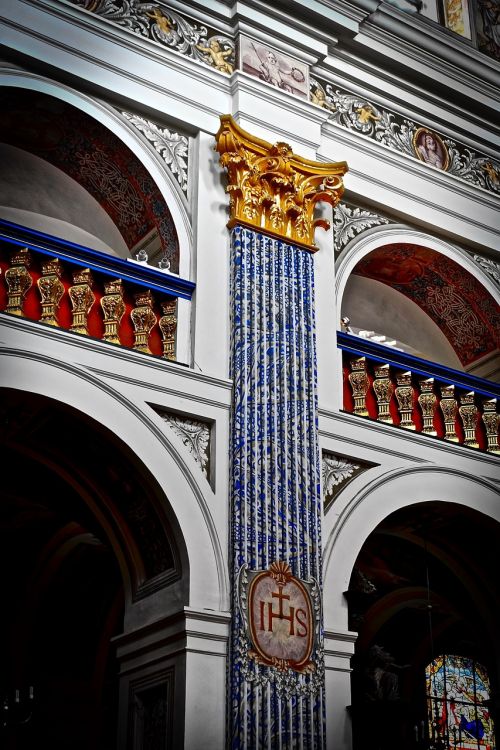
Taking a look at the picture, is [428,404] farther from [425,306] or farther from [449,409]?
[425,306]

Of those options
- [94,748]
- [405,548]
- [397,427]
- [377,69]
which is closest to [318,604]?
[397,427]

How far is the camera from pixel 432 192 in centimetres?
1123

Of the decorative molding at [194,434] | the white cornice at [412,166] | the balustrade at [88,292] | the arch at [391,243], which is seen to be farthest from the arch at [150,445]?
the white cornice at [412,166]

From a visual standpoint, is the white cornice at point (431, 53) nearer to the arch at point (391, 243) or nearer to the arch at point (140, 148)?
the arch at point (391, 243)

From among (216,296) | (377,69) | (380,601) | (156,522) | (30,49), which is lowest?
(156,522)

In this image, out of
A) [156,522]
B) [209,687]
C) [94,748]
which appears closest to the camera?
[209,687]

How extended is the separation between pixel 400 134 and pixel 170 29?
2714mm

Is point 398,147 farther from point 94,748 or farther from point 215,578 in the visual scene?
point 94,748

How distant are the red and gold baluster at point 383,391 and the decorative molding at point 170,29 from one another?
3.07 m

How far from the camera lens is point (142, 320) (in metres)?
8.63

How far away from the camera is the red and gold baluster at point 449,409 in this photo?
10070mm

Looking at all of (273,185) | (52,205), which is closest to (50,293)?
(273,185)

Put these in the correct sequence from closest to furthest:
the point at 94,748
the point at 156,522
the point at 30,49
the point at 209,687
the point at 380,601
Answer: the point at 209,687, the point at 156,522, the point at 30,49, the point at 94,748, the point at 380,601

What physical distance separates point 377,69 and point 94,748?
7.35m
